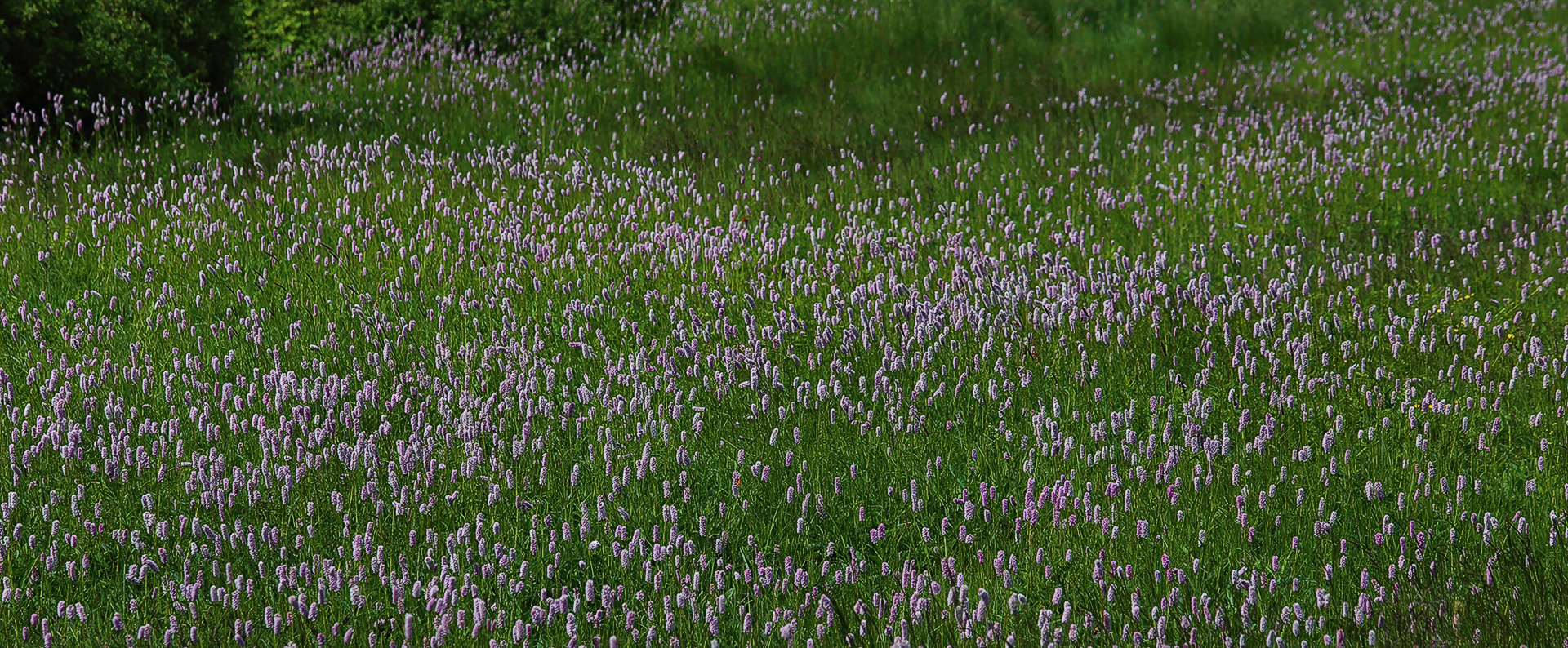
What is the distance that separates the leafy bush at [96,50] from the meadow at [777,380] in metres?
0.22

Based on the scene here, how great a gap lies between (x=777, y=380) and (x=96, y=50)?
6.47m

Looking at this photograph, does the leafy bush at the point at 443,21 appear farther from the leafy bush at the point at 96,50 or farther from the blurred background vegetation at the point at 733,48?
the leafy bush at the point at 96,50

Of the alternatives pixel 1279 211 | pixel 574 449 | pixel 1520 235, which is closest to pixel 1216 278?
pixel 1279 211

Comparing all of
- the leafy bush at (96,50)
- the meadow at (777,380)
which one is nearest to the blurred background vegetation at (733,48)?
the leafy bush at (96,50)

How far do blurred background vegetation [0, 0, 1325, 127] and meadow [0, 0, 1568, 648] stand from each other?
1.39ft

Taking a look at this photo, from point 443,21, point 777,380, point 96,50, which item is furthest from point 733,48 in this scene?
point 777,380

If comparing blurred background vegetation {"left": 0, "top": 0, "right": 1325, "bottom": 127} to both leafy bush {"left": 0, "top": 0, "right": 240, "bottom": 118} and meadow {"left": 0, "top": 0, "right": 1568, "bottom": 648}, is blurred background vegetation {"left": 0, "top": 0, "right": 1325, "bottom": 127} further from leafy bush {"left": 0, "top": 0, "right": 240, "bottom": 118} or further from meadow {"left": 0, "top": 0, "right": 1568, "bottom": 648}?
meadow {"left": 0, "top": 0, "right": 1568, "bottom": 648}

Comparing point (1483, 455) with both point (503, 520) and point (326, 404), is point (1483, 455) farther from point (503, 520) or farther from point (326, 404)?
point (326, 404)

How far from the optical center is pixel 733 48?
1127 cm

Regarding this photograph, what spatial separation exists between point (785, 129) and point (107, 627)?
6521 millimetres

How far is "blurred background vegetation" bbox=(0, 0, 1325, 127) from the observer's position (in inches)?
337

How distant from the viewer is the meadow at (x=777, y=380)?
310cm

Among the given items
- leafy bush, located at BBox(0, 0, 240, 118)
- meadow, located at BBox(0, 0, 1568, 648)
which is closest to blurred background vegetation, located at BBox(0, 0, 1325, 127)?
leafy bush, located at BBox(0, 0, 240, 118)

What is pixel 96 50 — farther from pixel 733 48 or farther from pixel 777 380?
pixel 777 380
